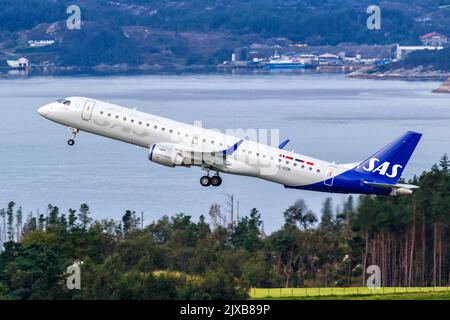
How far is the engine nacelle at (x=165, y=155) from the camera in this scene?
91.5 m

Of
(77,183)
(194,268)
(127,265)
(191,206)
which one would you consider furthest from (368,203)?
(77,183)

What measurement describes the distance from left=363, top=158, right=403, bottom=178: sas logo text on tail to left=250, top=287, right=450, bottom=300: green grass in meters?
10.2

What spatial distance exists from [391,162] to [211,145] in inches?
541

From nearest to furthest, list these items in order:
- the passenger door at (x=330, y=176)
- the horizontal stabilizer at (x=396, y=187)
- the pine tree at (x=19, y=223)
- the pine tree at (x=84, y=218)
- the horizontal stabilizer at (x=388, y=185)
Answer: the horizontal stabilizer at (x=396, y=187) < the horizontal stabilizer at (x=388, y=185) < the passenger door at (x=330, y=176) < the pine tree at (x=84, y=218) < the pine tree at (x=19, y=223)

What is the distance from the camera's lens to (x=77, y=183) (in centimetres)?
19700

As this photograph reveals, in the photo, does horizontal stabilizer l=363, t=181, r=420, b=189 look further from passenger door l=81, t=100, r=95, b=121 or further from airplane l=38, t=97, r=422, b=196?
passenger door l=81, t=100, r=95, b=121

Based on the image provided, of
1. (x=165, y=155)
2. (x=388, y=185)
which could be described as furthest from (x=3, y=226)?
(x=388, y=185)

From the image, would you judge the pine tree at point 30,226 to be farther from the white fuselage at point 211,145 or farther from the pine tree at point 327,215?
the white fuselage at point 211,145

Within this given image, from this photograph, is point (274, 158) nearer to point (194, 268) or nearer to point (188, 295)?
point (188, 295)

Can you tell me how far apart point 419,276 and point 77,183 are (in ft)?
288

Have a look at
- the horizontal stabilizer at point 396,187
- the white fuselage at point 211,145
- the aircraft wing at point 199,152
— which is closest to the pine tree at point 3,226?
the white fuselage at point 211,145

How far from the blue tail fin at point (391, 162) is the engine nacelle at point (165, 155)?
13.7m

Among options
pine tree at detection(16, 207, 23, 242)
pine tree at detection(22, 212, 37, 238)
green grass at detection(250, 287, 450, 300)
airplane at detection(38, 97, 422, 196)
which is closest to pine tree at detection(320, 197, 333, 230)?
green grass at detection(250, 287, 450, 300)

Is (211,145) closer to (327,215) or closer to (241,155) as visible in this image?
(241,155)
